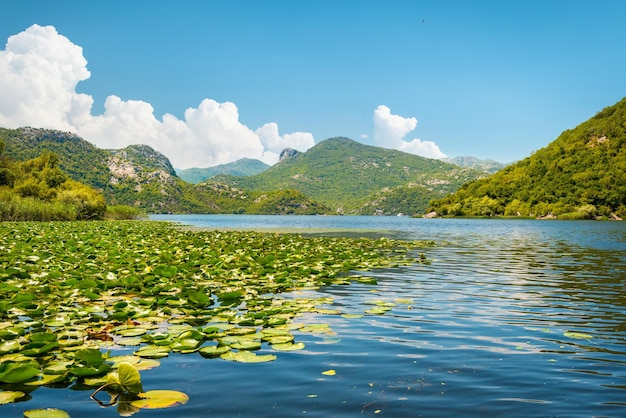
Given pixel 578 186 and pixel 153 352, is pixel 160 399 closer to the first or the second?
pixel 153 352

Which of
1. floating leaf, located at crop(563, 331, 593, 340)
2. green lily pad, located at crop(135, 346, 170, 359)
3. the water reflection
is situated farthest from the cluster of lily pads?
floating leaf, located at crop(563, 331, 593, 340)

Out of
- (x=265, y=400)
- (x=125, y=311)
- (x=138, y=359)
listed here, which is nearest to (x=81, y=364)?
(x=138, y=359)

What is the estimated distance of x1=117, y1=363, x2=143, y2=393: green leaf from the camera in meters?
5.28

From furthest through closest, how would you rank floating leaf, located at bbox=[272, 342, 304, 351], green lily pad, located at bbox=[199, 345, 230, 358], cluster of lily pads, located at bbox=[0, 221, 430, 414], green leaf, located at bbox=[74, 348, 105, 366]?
floating leaf, located at bbox=[272, 342, 304, 351] < green lily pad, located at bbox=[199, 345, 230, 358] < cluster of lily pads, located at bbox=[0, 221, 430, 414] < green leaf, located at bbox=[74, 348, 105, 366]

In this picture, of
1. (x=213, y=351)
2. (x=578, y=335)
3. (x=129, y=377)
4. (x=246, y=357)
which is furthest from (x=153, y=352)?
(x=578, y=335)

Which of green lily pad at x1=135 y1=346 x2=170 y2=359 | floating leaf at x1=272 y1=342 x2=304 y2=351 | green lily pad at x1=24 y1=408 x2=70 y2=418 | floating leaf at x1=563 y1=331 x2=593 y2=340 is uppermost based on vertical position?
green lily pad at x1=24 y1=408 x2=70 y2=418

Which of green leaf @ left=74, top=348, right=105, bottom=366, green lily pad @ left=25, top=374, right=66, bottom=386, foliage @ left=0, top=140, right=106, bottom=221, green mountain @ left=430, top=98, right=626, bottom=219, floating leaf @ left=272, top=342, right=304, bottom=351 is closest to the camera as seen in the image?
green lily pad @ left=25, top=374, right=66, bottom=386

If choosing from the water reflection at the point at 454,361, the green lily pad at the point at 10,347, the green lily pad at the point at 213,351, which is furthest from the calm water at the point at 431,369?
the green lily pad at the point at 10,347

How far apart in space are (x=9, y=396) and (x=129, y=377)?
4.66ft

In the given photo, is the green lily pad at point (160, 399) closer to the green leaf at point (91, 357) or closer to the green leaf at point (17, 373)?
the green leaf at point (91, 357)

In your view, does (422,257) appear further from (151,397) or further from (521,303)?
(151,397)

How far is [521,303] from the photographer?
1310cm

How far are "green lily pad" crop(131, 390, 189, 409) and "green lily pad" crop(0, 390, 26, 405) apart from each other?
1411 mm

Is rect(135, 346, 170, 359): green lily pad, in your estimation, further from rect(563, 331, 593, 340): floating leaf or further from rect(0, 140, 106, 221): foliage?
rect(0, 140, 106, 221): foliage
